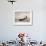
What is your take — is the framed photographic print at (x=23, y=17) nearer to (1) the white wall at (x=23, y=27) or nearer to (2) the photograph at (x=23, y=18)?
(2) the photograph at (x=23, y=18)

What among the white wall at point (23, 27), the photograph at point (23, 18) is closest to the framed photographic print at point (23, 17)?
the photograph at point (23, 18)

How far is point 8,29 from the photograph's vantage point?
13.7ft

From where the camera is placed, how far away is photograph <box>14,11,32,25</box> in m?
4.11

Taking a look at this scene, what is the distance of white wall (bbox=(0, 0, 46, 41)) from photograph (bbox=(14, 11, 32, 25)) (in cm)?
12

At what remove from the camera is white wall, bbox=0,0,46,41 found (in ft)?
13.4

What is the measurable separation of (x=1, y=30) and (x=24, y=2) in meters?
1.13

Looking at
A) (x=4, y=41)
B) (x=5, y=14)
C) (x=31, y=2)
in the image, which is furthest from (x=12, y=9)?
(x=4, y=41)

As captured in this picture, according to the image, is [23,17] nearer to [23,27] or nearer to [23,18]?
[23,18]

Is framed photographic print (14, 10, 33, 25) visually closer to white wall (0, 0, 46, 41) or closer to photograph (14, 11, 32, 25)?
photograph (14, 11, 32, 25)

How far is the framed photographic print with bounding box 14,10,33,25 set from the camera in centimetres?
411

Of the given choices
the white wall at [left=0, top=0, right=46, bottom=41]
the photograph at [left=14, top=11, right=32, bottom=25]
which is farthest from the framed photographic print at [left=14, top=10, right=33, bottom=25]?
the white wall at [left=0, top=0, right=46, bottom=41]

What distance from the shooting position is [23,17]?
414 centimetres

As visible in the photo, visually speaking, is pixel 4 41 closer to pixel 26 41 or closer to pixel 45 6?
pixel 26 41

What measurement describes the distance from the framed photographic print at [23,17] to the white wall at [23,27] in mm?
122
